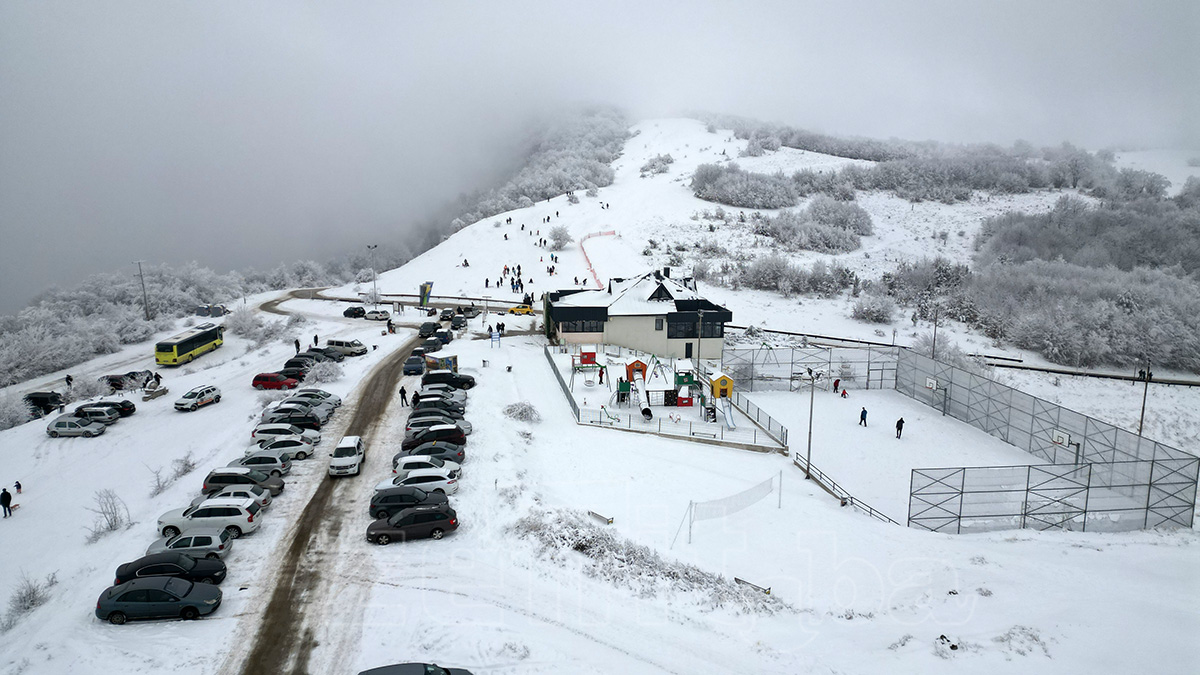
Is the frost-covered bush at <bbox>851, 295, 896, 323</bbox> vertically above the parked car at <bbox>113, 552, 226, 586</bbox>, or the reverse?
the frost-covered bush at <bbox>851, 295, 896, 323</bbox>

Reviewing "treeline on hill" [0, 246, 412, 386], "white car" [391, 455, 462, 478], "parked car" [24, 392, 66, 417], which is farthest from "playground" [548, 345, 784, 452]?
"treeline on hill" [0, 246, 412, 386]

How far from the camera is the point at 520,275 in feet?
243

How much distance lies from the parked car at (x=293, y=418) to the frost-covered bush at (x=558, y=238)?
179 ft

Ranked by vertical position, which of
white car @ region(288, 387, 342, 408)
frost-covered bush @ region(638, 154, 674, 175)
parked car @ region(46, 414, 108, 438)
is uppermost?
frost-covered bush @ region(638, 154, 674, 175)

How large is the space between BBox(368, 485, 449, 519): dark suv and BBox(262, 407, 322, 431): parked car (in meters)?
10.0

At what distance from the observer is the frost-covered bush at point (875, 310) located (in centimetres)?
5870

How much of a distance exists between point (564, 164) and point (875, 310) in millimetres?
79137

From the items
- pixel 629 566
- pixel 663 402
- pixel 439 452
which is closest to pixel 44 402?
pixel 439 452

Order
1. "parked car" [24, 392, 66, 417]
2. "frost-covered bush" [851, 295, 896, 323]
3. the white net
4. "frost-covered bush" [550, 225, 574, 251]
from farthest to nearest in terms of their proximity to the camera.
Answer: "frost-covered bush" [550, 225, 574, 251], "frost-covered bush" [851, 295, 896, 323], "parked car" [24, 392, 66, 417], the white net

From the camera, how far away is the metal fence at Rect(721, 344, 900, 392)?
42094mm

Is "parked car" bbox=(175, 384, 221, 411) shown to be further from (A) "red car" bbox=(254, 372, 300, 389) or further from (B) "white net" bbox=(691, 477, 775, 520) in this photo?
(B) "white net" bbox=(691, 477, 775, 520)

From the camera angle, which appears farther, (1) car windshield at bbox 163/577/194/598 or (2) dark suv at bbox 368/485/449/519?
(2) dark suv at bbox 368/485/449/519

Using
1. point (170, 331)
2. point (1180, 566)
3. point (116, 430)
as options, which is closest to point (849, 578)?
point (1180, 566)

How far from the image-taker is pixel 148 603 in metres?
15.5
